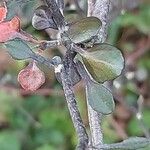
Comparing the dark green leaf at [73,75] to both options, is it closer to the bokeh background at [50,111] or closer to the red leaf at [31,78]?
the red leaf at [31,78]

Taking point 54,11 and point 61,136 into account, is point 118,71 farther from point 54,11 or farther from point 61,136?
point 61,136

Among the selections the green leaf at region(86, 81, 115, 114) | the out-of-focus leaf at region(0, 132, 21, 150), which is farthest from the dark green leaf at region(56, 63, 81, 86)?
the out-of-focus leaf at region(0, 132, 21, 150)

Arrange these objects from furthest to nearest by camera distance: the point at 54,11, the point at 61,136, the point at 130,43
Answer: the point at 130,43 < the point at 61,136 < the point at 54,11

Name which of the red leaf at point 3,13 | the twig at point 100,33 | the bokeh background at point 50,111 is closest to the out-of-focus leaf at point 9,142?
the bokeh background at point 50,111

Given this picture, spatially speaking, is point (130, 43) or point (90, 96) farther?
point (130, 43)

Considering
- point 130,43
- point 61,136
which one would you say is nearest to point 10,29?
point 61,136

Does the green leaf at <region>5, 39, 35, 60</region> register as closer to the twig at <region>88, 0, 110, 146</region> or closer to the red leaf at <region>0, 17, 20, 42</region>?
the red leaf at <region>0, 17, 20, 42</region>
